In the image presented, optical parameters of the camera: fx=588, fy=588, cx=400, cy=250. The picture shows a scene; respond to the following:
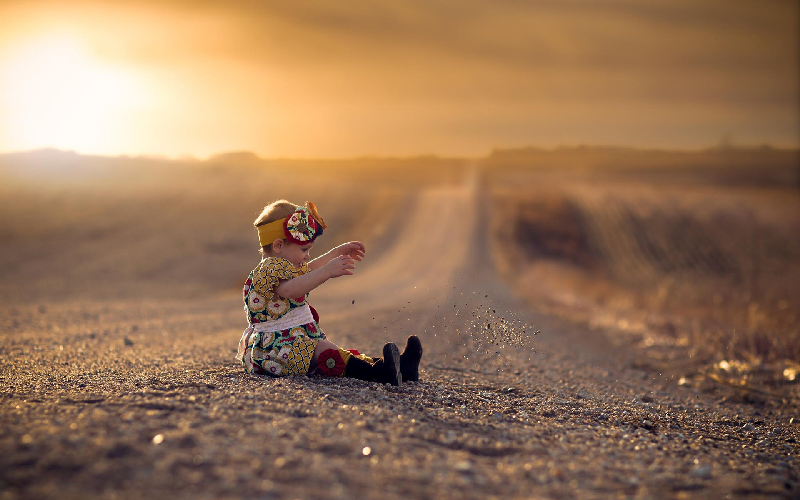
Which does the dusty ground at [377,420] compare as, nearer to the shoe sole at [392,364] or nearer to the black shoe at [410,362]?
the black shoe at [410,362]

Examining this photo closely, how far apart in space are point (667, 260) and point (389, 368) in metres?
31.8

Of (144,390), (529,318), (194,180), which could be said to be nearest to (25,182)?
(194,180)

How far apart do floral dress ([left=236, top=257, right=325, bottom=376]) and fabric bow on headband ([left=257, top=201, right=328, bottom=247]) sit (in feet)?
0.59

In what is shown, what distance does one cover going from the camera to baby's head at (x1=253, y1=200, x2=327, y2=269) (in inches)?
180

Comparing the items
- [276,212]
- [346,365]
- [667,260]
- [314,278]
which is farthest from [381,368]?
[667,260]

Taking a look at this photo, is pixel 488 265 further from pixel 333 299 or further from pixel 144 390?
pixel 144 390

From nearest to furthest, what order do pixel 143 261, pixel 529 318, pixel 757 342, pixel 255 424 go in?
pixel 255 424, pixel 757 342, pixel 529 318, pixel 143 261

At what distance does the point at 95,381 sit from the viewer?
15.5 ft

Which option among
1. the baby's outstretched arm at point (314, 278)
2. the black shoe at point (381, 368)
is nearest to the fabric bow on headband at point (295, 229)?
the baby's outstretched arm at point (314, 278)

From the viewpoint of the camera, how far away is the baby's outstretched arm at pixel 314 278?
14.0 feet

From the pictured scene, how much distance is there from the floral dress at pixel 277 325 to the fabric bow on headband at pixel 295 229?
18 centimetres

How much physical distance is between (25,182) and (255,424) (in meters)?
38.4

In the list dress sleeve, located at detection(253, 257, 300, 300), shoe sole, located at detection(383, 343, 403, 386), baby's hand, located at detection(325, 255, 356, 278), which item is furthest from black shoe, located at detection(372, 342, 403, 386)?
dress sleeve, located at detection(253, 257, 300, 300)

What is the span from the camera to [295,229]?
4570 mm
